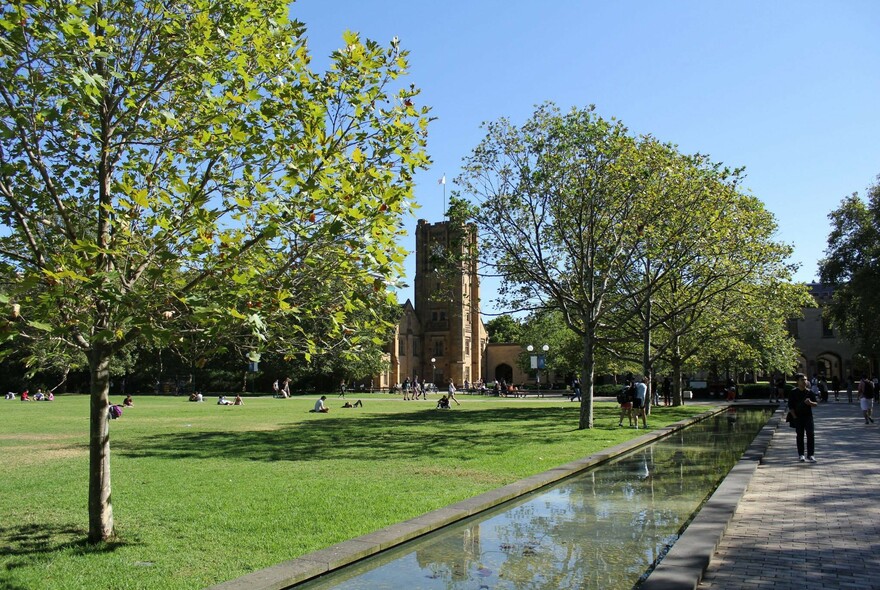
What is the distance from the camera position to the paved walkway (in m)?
5.85

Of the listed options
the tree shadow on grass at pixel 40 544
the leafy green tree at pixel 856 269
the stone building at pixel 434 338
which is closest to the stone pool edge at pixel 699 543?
the tree shadow on grass at pixel 40 544

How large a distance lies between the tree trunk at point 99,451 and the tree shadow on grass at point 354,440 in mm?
7121

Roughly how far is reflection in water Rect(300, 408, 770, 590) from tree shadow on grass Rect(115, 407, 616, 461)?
5.05 metres

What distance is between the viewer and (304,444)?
57.0 ft

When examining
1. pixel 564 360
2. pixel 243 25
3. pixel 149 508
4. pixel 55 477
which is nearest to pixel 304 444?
pixel 55 477

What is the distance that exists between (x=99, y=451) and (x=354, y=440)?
38.7 ft

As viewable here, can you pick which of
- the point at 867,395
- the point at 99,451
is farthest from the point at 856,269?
the point at 99,451

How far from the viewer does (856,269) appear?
4559 cm

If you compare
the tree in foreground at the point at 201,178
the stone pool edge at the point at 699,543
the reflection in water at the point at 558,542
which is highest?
the tree in foreground at the point at 201,178

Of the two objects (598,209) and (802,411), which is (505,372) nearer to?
(598,209)

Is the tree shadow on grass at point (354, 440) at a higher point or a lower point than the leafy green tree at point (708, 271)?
lower

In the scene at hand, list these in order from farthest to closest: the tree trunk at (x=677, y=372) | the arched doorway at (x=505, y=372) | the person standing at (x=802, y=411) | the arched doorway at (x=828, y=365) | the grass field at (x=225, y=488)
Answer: the arched doorway at (x=505, y=372) < the arched doorway at (x=828, y=365) < the tree trunk at (x=677, y=372) < the person standing at (x=802, y=411) < the grass field at (x=225, y=488)

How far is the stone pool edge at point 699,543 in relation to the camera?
559 centimetres

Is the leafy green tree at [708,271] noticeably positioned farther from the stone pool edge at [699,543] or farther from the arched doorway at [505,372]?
the arched doorway at [505,372]
